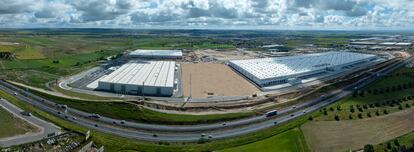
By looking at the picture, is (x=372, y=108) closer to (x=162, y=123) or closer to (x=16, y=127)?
(x=162, y=123)

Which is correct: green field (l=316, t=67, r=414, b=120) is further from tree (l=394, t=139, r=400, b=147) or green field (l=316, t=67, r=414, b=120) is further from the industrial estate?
tree (l=394, t=139, r=400, b=147)

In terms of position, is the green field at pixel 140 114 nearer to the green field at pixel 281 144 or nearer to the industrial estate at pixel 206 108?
the industrial estate at pixel 206 108

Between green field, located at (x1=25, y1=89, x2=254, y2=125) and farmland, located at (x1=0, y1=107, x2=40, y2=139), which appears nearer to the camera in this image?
farmland, located at (x1=0, y1=107, x2=40, y2=139)


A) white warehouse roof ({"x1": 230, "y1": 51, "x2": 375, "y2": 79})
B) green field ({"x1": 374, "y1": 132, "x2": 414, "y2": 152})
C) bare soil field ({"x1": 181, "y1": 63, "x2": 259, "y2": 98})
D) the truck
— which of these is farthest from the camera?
white warehouse roof ({"x1": 230, "y1": 51, "x2": 375, "y2": 79})

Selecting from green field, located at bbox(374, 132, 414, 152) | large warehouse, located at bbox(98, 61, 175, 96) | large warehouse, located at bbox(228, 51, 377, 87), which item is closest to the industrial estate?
green field, located at bbox(374, 132, 414, 152)

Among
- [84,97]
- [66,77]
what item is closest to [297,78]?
[84,97]

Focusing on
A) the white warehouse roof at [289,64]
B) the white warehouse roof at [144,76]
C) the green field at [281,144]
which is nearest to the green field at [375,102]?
the green field at [281,144]

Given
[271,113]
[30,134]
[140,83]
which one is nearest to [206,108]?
[271,113]
